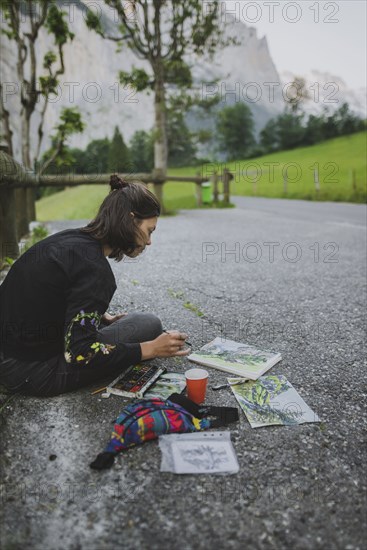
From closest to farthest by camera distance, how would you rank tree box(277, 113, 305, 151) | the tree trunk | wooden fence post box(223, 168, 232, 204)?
the tree trunk → wooden fence post box(223, 168, 232, 204) → tree box(277, 113, 305, 151)

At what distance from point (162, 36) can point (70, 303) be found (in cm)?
1367

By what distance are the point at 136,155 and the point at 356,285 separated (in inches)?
2108

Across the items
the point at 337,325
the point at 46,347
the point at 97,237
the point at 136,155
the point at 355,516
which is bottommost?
the point at 355,516

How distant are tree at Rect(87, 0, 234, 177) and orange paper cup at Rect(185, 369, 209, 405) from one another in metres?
10.9

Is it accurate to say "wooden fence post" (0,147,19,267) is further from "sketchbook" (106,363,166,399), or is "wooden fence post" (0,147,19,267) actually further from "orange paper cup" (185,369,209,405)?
"orange paper cup" (185,369,209,405)

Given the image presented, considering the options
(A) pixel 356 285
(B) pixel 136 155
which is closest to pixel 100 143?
(B) pixel 136 155

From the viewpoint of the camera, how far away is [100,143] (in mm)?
53531

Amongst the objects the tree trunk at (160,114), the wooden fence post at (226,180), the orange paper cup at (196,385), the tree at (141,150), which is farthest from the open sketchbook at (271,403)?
the tree at (141,150)

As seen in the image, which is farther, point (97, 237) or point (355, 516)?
point (97, 237)

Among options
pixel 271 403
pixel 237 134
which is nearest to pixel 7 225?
pixel 271 403

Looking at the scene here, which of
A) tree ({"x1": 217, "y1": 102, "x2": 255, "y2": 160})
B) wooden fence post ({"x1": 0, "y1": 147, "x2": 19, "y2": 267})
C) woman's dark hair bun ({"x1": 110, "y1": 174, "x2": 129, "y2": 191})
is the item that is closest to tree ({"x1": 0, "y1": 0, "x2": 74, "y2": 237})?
wooden fence post ({"x1": 0, "y1": 147, "x2": 19, "y2": 267})

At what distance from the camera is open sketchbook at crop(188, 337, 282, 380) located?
252 centimetres

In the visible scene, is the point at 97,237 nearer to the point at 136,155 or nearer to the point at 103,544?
the point at 103,544

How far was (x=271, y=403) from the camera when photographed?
219 cm
